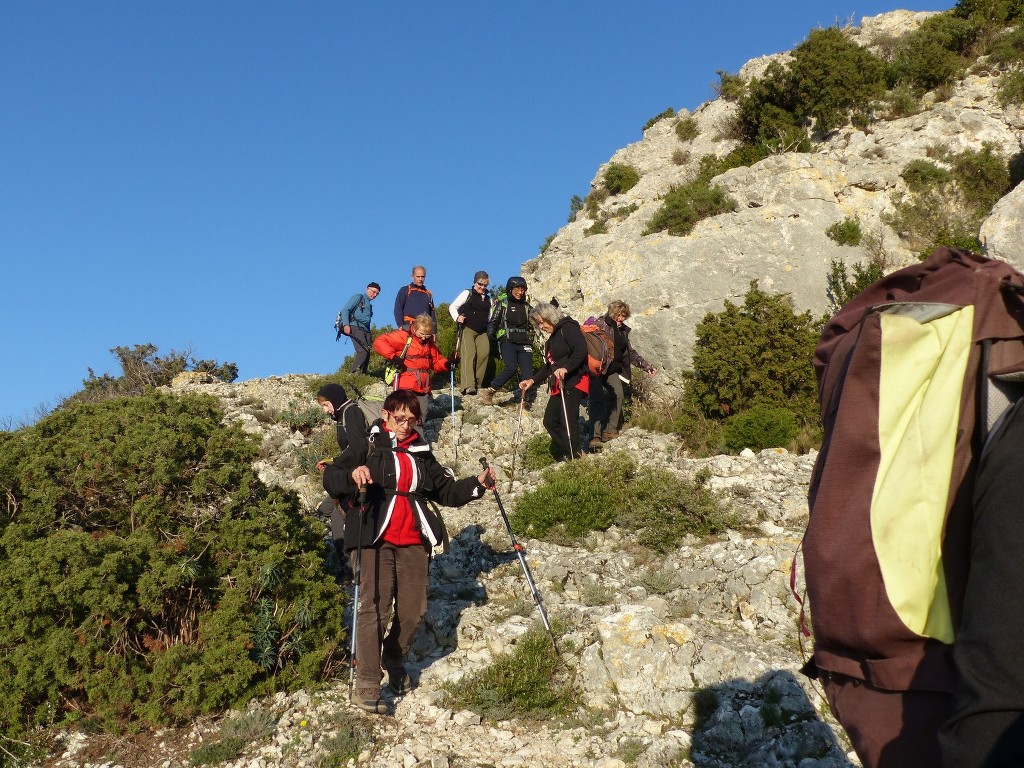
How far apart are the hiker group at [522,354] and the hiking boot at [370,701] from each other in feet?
13.2

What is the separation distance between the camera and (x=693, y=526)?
918 centimetres

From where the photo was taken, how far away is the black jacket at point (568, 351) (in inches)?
454

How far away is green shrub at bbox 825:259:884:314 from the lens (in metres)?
13.7

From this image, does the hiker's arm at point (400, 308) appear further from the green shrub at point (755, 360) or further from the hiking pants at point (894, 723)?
the hiking pants at point (894, 723)

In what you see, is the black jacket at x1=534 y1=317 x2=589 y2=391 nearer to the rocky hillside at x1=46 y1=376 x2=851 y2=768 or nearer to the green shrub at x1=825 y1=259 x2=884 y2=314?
the rocky hillside at x1=46 y1=376 x2=851 y2=768

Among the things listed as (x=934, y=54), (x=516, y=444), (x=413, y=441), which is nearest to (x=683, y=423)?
(x=516, y=444)

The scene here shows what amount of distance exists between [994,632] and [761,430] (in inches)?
412

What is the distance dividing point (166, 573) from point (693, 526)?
5.56m

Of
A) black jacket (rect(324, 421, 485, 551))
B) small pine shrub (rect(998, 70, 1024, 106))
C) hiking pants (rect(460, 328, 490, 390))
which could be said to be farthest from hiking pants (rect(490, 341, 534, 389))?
small pine shrub (rect(998, 70, 1024, 106))

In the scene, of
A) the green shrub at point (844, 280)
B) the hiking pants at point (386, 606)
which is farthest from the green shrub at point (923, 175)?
the hiking pants at point (386, 606)

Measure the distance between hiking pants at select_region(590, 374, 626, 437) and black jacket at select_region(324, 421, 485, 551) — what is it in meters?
5.83

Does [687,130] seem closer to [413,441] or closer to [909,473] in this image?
[413,441]

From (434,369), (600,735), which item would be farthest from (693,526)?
(434,369)

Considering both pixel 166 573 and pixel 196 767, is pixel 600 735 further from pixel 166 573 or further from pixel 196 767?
pixel 166 573
